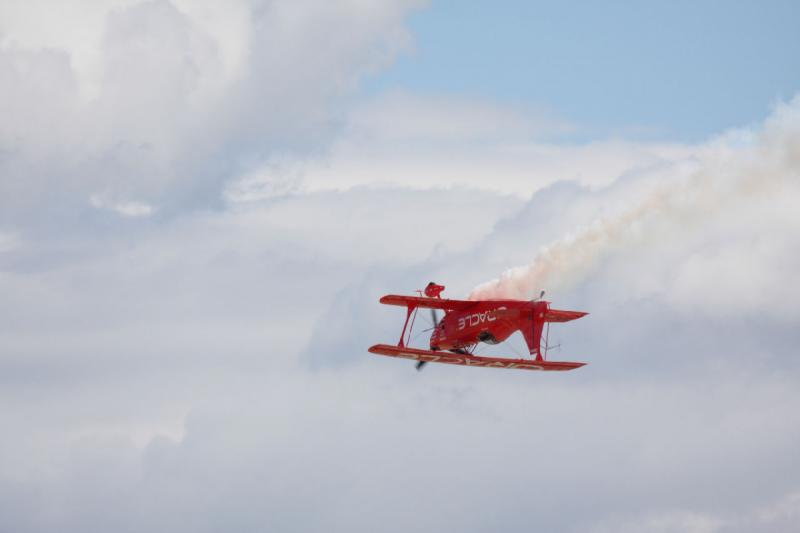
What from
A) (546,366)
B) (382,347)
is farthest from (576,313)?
(382,347)

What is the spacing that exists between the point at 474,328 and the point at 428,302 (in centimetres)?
314

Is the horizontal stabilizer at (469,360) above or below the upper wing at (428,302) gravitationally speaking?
below

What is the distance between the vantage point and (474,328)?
109625 mm

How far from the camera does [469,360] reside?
110 meters

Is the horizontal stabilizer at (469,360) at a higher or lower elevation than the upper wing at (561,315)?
lower

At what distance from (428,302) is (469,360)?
4154 mm

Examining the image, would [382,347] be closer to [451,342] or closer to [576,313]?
[451,342]

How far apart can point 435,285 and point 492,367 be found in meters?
5.95

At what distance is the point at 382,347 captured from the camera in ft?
351

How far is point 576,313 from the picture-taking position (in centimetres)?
11356

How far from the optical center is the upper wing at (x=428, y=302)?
110m

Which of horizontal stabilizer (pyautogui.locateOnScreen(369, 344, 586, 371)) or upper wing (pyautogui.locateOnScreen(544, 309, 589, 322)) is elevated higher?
upper wing (pyautogui.locateOnScreen(544, 309, 589, 322))

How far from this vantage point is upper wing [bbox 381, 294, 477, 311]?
110 metres

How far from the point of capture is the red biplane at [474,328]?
4259 inches
